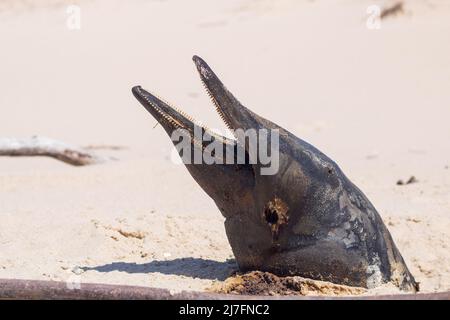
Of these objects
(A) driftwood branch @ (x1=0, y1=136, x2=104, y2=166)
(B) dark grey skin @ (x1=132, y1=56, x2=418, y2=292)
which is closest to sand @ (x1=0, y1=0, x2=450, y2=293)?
(A) driftwood branch @ (x1=0, y1=136, x2=104, y2=166)

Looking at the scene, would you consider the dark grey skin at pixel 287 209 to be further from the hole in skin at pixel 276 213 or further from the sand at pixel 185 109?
the sand at pixel 185 109

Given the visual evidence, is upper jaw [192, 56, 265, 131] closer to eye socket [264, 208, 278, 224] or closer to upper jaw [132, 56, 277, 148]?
upper jaw [132, 56, 277, 148]

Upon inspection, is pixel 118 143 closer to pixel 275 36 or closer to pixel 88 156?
pixel 88 156

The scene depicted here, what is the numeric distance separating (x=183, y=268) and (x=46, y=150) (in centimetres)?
343

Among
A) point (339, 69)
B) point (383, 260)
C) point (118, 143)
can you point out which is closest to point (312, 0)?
point (339, 69)

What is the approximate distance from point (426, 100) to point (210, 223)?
5.57m

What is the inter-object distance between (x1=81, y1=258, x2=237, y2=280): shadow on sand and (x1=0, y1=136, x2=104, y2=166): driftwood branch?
3218 mm

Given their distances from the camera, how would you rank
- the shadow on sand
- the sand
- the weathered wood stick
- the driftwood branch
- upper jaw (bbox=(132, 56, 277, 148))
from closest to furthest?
the weathered wood stick → upper jaw (bbox=(132, 56, 277, 148)) → the shadow on sand → the sand → the driftwood branch

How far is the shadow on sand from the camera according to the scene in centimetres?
445

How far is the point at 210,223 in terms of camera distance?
18.3ft

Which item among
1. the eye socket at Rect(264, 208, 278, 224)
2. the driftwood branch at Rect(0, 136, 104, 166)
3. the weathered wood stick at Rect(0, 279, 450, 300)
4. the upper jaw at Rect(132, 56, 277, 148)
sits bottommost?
the weathered wood stick at Rect(0, 279, 450, 300)

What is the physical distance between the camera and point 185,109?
11.1 metres

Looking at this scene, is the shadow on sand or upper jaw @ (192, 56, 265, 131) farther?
the shadow on sand

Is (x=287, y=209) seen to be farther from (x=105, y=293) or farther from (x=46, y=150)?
(x=46, y=150)
